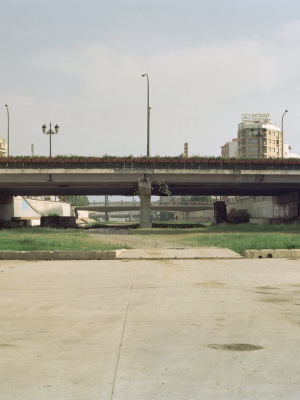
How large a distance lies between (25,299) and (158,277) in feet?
14.2

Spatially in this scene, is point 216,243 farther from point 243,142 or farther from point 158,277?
point 243,142

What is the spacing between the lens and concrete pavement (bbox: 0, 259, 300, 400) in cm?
461

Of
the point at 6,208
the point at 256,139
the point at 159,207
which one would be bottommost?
the point at 159,207

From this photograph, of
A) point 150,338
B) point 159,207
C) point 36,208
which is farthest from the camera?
point 159,207

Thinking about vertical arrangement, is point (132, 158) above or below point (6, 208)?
above

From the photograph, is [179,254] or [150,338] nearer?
[150,338]

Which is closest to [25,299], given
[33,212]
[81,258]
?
[81,258]

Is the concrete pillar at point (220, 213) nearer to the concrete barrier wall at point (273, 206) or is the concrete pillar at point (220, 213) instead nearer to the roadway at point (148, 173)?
the concrete barrier wall at point (273, 206)

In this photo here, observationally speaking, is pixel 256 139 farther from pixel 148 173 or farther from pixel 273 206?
pixel 148 173

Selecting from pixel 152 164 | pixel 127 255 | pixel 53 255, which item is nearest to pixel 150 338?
pixel 127 255

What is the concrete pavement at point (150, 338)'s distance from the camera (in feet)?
15.1

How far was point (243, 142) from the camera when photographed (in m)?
188

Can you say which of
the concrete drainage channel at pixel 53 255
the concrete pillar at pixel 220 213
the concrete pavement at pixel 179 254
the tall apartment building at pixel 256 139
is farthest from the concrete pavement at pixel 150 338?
the tall apartment building at pixel 256 139

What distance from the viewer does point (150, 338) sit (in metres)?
6.49
